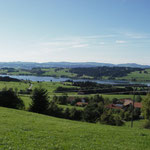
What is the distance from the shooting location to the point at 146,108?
131ft

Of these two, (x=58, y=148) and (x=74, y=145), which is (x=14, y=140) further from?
(x=74, y=145)

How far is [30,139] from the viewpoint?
1059 centimetres

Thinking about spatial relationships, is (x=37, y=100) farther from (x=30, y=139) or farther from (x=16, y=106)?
(x=30, y=139)

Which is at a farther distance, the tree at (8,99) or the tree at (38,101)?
the tree at (8,99)

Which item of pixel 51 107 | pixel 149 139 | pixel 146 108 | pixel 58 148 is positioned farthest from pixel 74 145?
pixel 51 107

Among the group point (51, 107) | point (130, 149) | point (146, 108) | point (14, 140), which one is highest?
point (14, 140)

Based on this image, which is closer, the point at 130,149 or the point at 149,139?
the point at 130,149

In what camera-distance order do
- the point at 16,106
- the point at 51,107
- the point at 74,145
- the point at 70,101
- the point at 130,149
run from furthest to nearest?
1. the point at 70,101
2. the point at 51,107
3. the point at 16,106
4. the point at 130,149
5. the point at 74,145

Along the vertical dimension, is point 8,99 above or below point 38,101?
below

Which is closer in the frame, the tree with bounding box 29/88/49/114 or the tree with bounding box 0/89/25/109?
the tree with bounding box 29/88/49/114

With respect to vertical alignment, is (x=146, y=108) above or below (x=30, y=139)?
below

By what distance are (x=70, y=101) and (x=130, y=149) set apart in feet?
256

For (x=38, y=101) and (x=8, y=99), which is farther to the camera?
(x=8, y=99)

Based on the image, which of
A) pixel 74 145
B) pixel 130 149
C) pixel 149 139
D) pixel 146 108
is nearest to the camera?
pixel 74 145
